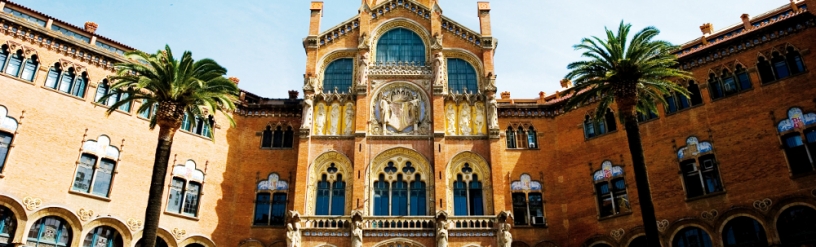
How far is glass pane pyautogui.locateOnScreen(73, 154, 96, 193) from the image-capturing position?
93.8 feet

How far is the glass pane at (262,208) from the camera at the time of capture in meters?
34.0

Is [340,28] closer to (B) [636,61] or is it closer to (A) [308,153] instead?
(A) [308,153]

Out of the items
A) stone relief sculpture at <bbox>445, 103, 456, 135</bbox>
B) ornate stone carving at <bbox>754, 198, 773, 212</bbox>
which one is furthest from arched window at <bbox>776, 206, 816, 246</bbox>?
stone relief sculpture at <bbox>445, 103, 456, 135</bbox>

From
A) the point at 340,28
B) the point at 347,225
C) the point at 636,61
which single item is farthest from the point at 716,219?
the point at 340,28

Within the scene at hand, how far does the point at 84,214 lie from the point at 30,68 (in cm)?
751

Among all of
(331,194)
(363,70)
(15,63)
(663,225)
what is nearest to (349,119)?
(363,70)

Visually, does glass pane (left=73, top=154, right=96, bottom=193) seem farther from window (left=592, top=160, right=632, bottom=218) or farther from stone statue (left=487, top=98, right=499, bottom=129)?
window (left=592, top=160, right=632, bottom=218)

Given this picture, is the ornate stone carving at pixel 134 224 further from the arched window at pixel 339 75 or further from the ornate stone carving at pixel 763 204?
the ornate stone carving at pixel 763 204

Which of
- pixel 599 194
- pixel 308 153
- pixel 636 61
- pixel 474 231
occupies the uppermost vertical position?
pixel 636 61

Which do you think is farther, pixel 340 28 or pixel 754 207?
pixel 340 28

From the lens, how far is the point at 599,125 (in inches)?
1364

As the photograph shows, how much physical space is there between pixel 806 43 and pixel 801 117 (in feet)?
11.8

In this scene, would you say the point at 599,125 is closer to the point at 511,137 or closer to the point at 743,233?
the point at 511,137

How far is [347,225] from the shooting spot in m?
31.9
